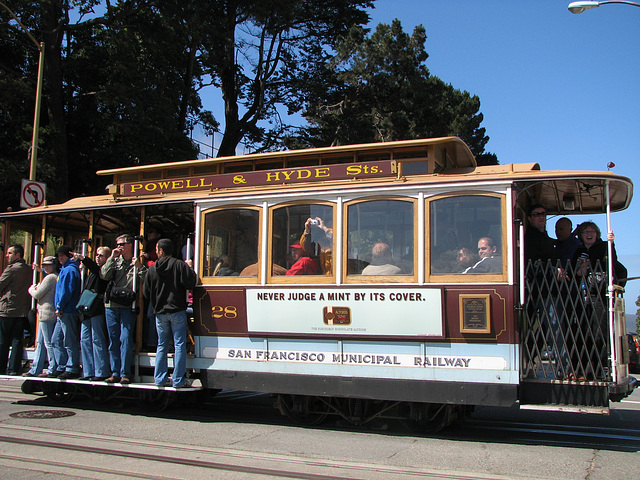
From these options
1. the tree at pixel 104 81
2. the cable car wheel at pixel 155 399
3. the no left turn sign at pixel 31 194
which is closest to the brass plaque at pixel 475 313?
the cable car wheel at pixel 155 399

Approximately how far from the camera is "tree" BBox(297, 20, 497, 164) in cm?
2458

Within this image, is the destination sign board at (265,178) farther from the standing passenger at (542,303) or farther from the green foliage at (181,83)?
the green foliage at (181,83)

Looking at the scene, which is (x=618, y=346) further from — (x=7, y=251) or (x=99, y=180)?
(x=99, y=180)

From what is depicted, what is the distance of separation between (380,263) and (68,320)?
15.4ft

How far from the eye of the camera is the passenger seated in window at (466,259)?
6.59 metres

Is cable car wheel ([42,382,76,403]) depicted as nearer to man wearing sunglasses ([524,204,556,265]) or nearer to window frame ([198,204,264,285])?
window frame ([198,204,264,285])

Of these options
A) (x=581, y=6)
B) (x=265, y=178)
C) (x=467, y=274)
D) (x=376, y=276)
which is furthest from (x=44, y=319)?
(x=581, y=6)

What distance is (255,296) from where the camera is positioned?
7.47 metres

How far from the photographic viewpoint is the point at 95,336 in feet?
27.2

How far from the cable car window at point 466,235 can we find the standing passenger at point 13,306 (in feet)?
21.3

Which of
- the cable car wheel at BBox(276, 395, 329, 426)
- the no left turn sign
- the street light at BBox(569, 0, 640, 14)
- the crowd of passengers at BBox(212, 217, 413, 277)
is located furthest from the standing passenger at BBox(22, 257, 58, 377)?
Result: the street light at BBox(569, 0, 640, 14)

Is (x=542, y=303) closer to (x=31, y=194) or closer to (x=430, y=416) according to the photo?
(x=430, y=416)

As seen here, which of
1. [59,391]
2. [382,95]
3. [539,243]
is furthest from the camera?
[382,95]

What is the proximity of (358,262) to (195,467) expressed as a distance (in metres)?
2.93
